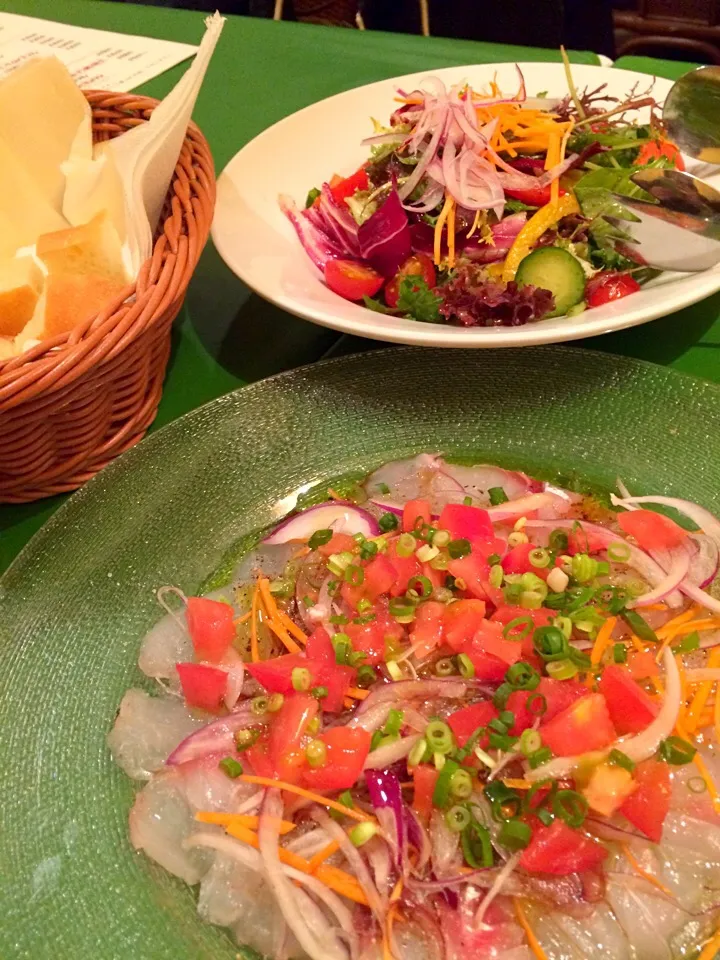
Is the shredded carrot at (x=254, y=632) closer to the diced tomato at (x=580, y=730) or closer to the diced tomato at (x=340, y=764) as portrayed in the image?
the diced tomato at (x=340, y=764)

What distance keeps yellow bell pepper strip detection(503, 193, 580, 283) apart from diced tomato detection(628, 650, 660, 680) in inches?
50.8

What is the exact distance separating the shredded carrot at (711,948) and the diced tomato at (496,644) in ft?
1.63

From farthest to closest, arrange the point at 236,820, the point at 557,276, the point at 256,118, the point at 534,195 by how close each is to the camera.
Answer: the point at 256,118 < the point at 534,195 < the point at 557,276 < the point at 236,820

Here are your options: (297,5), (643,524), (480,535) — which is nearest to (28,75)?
(480,535)

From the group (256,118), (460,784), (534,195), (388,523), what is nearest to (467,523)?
(388,523)

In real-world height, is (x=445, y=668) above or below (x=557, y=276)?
below

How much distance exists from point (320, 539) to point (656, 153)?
185 centimetres

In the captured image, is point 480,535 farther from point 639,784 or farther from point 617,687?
point 639,784

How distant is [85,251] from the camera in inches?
64.7

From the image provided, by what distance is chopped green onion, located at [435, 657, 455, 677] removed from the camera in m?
1.39

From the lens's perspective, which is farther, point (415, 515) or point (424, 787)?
point (415, 515)

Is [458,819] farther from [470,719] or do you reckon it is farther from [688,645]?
[688,645]

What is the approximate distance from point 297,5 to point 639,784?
569 cm

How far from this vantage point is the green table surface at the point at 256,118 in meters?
2.06
